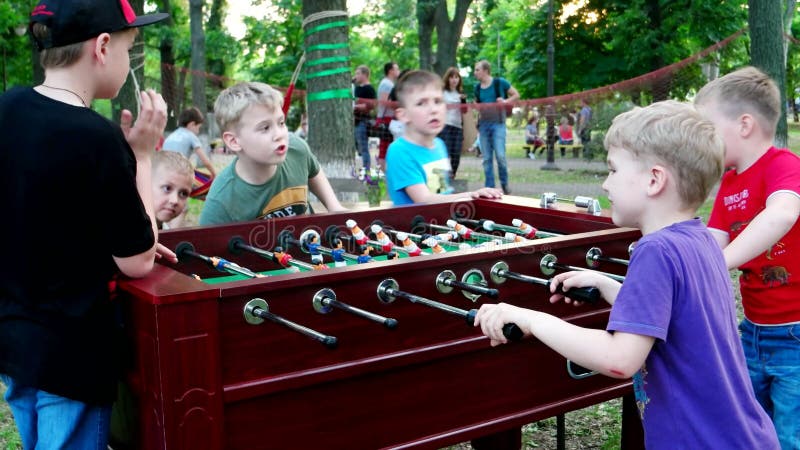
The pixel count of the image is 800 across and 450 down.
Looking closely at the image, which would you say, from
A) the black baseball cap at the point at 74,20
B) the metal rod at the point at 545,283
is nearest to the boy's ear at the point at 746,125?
the metal rod at the point at 545,283

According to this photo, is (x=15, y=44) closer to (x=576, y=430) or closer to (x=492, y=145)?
(x=492, y=145)

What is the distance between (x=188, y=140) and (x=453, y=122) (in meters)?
3.88

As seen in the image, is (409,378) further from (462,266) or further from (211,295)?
(211,295)

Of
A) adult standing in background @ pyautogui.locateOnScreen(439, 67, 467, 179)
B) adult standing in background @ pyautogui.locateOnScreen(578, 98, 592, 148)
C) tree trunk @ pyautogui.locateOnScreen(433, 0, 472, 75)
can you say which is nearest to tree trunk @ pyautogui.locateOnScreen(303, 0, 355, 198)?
adult standing in background @ pyautogui.locateOnScreen(439, 67, 467, 179)

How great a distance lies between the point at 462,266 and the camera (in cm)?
248

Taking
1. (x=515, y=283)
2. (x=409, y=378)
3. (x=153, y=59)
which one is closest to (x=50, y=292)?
(x=409, y=378)

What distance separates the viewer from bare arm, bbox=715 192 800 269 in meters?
2.64

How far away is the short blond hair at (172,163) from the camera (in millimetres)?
3561

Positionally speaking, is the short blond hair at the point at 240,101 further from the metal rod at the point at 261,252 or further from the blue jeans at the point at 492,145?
the blue jeans at the point at 492,145

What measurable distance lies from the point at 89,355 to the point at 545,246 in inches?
59.7

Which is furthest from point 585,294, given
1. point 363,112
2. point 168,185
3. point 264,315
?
point 363,112

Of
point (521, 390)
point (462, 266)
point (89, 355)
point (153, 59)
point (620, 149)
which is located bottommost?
point (521, 390)

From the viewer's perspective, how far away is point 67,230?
212 cm

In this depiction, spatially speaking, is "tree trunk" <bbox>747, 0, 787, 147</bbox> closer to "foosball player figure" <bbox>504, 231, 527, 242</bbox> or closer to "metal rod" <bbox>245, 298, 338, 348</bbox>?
"foosball player figure" <bbox>504, 231, 527, 242</bbox>
